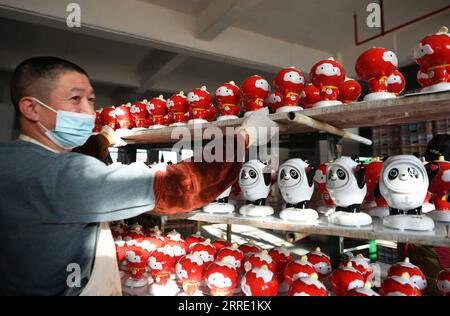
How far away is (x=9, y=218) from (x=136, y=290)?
2.68 feet

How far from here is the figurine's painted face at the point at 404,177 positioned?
106cm

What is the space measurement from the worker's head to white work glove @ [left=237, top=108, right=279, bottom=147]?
25.1 inches

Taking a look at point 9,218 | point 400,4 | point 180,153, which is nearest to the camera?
point 9,218

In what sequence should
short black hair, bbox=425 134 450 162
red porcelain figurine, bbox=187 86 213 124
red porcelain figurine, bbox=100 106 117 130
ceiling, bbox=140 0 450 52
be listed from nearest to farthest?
short black hair, bbox=425 134 450 162
red porcelain figurine, bbox=187 86 213 124
red porcelain figurine, bbox=100 106 117 130
ceiling, bbox=140 0 450 52

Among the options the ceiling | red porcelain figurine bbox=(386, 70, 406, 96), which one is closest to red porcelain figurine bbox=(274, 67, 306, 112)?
red porcelain figurine bbox=(386, 70, 406, 96)

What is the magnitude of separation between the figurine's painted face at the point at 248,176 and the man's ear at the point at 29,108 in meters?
0.90

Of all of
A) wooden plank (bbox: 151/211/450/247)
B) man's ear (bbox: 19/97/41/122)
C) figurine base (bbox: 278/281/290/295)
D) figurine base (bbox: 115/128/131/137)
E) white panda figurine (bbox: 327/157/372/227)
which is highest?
figurine base (bbox: 115/128/131/137)

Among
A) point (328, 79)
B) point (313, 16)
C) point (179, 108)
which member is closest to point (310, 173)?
point (328, 79)

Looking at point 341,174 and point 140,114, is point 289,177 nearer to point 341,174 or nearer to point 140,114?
point 341,174

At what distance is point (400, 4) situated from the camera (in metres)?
3.24

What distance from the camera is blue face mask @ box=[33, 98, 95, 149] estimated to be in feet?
3.62

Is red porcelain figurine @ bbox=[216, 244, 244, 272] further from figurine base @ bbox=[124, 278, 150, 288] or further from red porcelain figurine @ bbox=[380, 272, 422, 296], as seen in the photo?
red porcelain figurine @ bbox=[380, 272, 422, 296]
